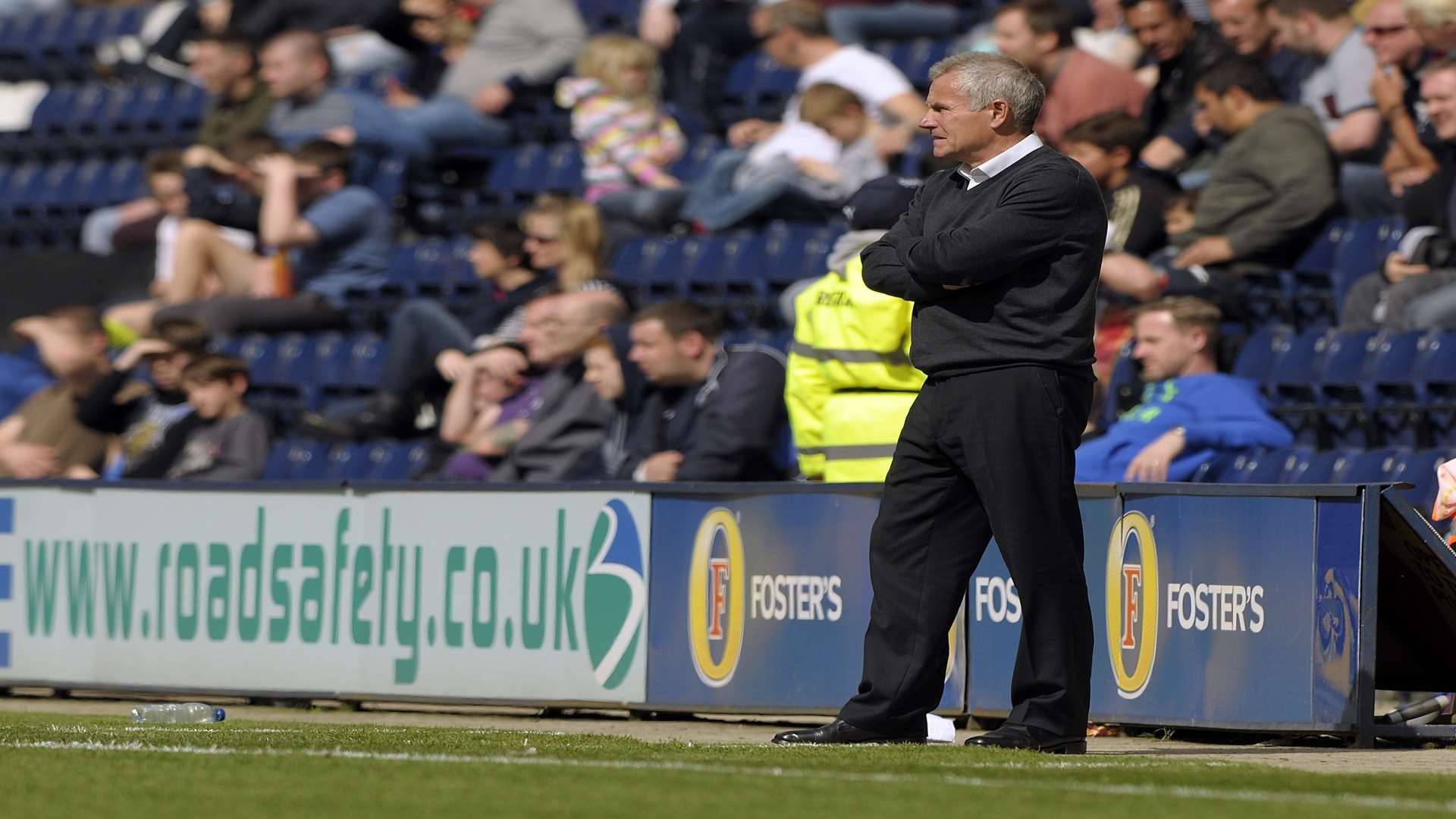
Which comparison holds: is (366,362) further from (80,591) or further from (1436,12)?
(1436,12)

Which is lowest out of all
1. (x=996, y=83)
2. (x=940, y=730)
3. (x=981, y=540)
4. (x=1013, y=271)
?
(x=940, y=730)

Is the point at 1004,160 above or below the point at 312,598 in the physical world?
above

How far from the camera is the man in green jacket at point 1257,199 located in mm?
11211

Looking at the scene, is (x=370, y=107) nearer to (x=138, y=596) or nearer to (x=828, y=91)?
(x=828, y=91)

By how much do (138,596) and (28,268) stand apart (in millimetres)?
7947

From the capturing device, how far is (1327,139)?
11.4 meters

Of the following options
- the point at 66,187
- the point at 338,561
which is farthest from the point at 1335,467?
the point at 66,187

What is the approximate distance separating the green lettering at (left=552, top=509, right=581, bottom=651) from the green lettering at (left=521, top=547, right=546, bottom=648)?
65 mm

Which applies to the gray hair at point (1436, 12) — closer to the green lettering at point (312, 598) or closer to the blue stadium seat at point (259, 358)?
the green lettering at point (312, 598)

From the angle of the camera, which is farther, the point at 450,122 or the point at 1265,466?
the point at 450,122

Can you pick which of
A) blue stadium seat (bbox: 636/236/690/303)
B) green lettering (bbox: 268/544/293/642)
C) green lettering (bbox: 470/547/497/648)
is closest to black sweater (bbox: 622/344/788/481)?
green lettering (bbox: 470/547/497/648)

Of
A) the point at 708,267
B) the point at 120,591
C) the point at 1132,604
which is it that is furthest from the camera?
the point at 708,267

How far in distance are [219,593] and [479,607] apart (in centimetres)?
141

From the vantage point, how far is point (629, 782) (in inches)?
230
